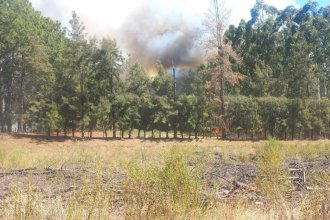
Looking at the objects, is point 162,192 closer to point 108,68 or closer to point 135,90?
point 108,68

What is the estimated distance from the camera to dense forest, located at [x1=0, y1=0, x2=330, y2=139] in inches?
1699

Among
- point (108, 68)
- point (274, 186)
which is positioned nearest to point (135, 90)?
point (108, 68)

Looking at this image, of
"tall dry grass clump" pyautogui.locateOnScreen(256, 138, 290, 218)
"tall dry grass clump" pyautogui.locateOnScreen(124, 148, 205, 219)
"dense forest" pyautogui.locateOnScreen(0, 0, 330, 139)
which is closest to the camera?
"tall dry grass clump" pyautogui.locateOnScreen(124, 148, 205, 219)

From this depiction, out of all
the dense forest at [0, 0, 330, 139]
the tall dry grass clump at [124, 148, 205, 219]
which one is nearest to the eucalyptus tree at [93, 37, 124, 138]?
the dense forest at [0, 0, 330, 139]

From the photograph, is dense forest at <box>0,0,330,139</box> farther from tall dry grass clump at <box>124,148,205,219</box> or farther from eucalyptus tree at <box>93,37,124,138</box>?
tall dry grass clump at <box>124,148,205,219</box>

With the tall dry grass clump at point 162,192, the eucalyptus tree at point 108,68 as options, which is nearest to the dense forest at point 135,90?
the eucalyptus tree at point 108,68

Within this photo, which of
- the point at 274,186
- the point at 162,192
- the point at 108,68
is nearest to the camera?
the point at 162,192

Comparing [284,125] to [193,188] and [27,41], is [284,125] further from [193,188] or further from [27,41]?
[193,188]

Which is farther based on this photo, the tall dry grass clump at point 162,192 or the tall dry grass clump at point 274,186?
the tall dry grass clump at point 274,186

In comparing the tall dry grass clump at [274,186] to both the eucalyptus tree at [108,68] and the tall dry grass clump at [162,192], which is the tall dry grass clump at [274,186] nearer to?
the tall dry grass clump at [162,192]

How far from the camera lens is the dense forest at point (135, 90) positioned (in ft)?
142

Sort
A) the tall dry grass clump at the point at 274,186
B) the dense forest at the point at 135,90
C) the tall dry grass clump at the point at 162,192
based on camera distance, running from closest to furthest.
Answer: the tall dry grass clump at the point at 162,192, the tall dry grass clump at the point at 274,186, the dense forest at the point at 135,90

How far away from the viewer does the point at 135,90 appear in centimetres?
5444

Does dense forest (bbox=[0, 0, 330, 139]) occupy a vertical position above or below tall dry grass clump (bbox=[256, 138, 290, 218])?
above
